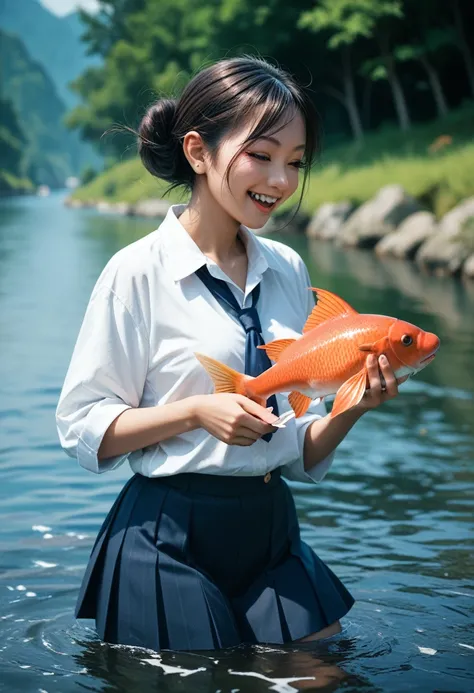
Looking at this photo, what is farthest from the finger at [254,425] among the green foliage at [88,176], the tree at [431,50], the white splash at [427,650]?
the green foliage at [88,176]

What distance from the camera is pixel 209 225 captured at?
12.0 feet

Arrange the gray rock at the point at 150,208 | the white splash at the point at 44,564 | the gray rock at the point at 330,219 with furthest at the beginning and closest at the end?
the gray rock at the point at 150,208 → the gray rock at the point at 330,219 → the white splash at the point at 44,564

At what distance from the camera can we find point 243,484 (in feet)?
11.6

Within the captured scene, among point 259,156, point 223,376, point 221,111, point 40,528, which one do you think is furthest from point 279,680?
point 40,528

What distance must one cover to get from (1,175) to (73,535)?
83254 millimetres

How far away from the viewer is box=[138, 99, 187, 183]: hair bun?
3611 millimetres

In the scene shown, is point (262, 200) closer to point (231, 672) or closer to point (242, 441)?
point (242, 441)

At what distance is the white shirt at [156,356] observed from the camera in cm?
345

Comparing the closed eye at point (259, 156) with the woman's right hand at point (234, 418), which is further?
the closed eye at point (259, 156)

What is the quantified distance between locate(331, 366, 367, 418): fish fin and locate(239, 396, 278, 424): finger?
0.16 metres

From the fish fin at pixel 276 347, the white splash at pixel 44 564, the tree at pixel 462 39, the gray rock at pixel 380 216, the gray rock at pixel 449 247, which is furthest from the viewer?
the tree at pixel 462 39

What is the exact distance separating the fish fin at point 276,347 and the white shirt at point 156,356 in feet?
0.44

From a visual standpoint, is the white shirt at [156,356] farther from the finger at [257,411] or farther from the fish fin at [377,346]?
the fish fin at [377,346]

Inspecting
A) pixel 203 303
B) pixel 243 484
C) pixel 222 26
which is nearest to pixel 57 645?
pixel 243 484
